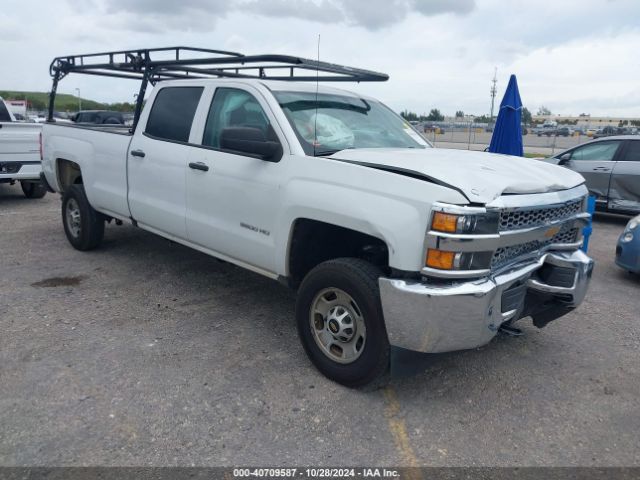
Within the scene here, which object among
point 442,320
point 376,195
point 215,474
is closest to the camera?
point 215,474

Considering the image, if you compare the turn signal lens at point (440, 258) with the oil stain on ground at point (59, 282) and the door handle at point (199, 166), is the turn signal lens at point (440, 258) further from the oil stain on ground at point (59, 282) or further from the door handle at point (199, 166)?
the oil stain on ground at point (59, 282)

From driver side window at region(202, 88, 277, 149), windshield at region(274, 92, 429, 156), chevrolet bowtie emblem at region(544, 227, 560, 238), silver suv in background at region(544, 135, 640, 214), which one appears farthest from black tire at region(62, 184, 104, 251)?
silver suv in background at region(544, 135, 640, 214)

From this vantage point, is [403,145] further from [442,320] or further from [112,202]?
[112,202]

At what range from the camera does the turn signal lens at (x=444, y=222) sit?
115 inches

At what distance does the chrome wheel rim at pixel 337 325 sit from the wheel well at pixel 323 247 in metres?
0.40

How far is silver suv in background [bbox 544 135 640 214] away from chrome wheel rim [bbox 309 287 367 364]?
7867mm

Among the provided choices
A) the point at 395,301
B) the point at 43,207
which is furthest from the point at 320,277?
the point at 43,207

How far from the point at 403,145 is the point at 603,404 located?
93.9 inches

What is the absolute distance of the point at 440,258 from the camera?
2.98 meters

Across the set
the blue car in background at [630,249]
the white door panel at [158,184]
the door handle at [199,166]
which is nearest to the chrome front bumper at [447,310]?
the door handle at [199,166]

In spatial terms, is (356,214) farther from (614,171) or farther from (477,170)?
(614,171)

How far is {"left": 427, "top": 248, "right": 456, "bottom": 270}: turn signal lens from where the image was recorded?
2969 millimetres

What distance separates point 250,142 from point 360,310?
134 centimetres

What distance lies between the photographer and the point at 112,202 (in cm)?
572
